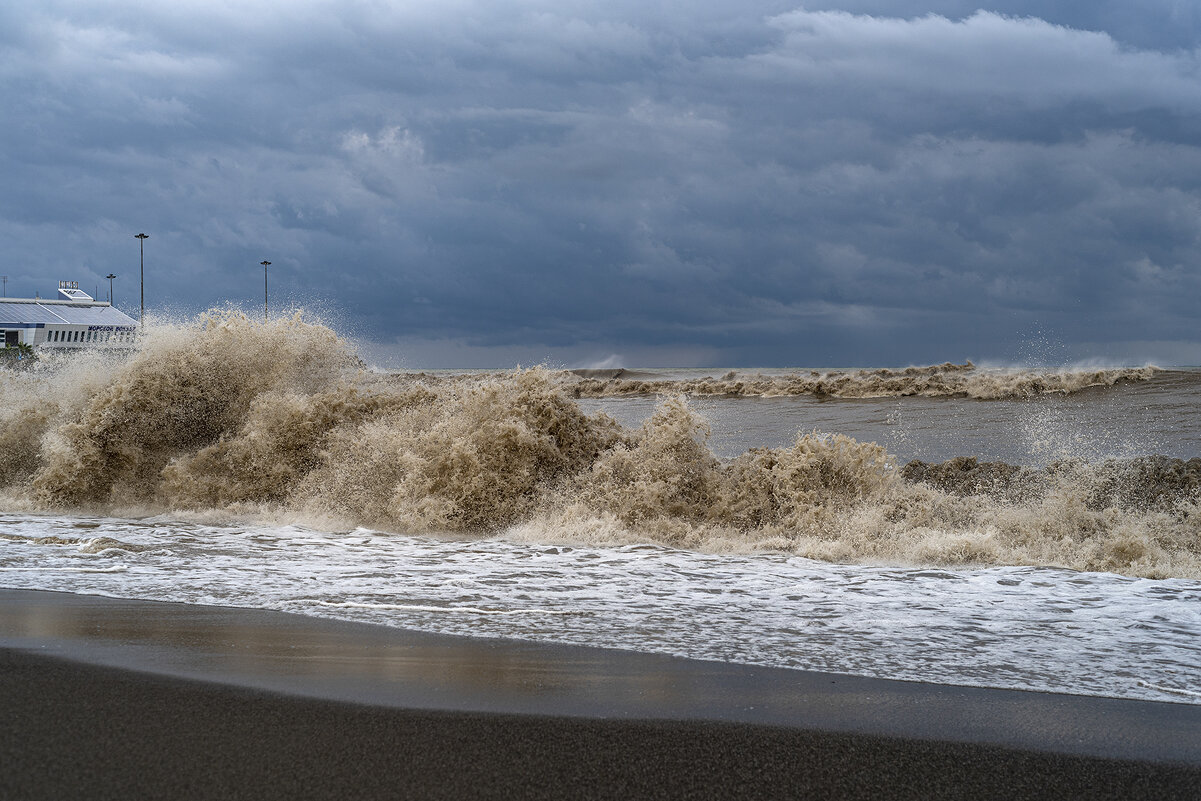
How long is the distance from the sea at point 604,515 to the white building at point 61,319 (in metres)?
63.0

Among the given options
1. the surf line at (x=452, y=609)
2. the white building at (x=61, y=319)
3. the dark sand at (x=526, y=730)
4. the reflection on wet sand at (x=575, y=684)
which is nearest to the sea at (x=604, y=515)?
the surf line at (x=452, y=609)

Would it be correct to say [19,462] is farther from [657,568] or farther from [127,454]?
[657,568]

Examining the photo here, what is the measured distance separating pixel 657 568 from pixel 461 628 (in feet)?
7.79

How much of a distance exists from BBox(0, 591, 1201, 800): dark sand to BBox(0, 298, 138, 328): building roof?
78.8 meters

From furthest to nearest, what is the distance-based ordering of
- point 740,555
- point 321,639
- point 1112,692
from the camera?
point 740,555, point 321,639, point 1112,692

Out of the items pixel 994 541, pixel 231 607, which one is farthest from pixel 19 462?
pixel 994 541

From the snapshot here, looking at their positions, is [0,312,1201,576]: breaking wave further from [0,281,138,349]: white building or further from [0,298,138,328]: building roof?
[0,298,138,328]: building roof

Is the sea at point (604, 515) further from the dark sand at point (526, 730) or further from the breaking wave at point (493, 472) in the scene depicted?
the dark sand at point (526, 730)

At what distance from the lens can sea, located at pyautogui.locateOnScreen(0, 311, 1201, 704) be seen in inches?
201

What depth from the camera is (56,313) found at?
3322 inches

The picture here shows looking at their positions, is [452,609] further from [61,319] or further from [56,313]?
[56,313]

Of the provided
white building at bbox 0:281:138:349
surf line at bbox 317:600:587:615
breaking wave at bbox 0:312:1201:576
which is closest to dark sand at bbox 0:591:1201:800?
surf line at bbox 317:600:587:615

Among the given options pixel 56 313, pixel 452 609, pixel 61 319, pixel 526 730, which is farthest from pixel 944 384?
pixel 56 313

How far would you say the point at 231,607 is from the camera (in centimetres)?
561
